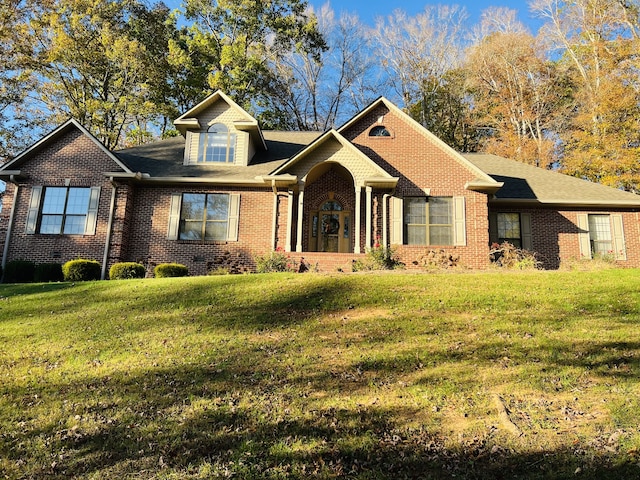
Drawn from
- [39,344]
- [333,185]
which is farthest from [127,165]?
[39,344]

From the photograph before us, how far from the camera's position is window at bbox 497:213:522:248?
51.0 ft

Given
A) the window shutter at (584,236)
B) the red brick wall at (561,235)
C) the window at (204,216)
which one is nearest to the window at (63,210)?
the window at (204,216)

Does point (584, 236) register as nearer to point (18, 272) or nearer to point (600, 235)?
point (600, 235)

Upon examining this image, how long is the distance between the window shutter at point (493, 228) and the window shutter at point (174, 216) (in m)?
10.7

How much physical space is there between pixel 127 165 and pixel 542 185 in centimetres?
1474

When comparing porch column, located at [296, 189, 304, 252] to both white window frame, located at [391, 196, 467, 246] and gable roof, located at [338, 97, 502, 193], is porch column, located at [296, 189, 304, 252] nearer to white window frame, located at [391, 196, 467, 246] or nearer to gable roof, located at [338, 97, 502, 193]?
→ gable roof, located at [338, 97, 502, 193]

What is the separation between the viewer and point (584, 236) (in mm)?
15328

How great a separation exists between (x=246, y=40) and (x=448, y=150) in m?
20.5

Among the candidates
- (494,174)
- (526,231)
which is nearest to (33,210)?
(494,174)

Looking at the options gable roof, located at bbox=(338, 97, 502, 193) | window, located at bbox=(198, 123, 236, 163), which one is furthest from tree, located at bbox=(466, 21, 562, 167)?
window, located at bbox=(198, 123, 236, 163)

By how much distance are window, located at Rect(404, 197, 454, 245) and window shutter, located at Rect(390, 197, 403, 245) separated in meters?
0.29

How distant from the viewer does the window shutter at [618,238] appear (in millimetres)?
15234

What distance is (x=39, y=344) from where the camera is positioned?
692cm

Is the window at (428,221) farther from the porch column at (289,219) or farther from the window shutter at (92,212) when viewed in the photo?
the window shutter at (92,212)
